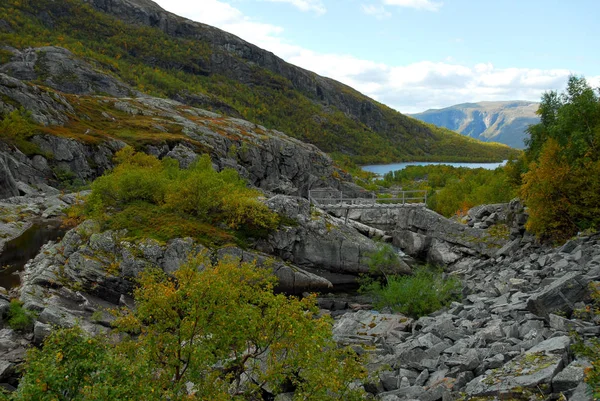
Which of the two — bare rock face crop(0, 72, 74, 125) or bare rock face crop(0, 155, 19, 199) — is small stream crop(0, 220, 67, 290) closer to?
bare rock face crop(0, 155, 19, 199)

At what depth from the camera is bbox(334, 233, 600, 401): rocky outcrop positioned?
1215 cm

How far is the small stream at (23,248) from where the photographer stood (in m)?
29.7

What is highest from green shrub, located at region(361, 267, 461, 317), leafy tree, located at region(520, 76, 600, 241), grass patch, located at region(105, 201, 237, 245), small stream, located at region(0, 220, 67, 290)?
leafy tree, located at region(520, 76, 600, 241)

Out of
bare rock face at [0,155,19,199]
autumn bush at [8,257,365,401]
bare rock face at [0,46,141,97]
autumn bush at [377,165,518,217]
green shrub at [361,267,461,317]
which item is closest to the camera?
autumn bush at [8,257,365,401]

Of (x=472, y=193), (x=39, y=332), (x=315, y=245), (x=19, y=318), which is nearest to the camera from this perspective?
(x=39, y=332)

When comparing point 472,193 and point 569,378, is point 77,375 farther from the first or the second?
point 472,193

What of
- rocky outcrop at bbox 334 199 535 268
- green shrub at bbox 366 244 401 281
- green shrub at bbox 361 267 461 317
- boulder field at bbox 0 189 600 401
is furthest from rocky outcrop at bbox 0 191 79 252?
rocky outcrop at bbox 334 199 535 268

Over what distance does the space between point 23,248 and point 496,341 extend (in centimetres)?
3983

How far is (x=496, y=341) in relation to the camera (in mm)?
16828

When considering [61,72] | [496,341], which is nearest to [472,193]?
[496,341]

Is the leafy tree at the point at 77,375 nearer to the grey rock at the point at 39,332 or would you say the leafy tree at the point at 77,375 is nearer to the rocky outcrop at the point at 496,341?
the rocky outcrop at the point at 496,341

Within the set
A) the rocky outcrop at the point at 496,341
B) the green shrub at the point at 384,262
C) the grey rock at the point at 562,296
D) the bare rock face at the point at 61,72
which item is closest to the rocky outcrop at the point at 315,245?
the green shrub at the point at 384,262

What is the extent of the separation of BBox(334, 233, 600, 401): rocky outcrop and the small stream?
24827mm

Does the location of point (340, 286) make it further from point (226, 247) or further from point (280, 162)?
point (280, 162)
